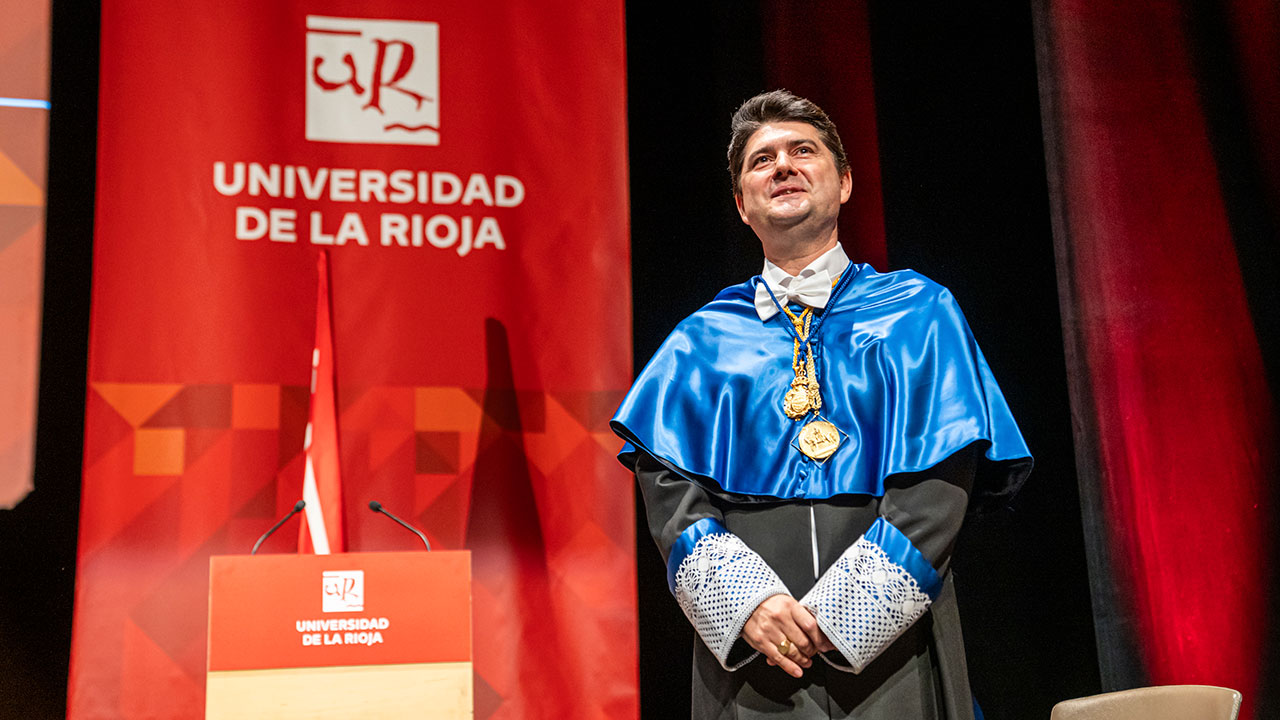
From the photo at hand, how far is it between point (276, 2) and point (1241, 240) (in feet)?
9.62

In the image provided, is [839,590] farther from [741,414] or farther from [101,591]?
[101,591]

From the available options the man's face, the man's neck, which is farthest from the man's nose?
the man's neck

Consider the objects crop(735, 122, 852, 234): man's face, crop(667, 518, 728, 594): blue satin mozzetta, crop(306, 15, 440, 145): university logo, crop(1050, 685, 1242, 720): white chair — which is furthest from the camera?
crop(306, 15, 440, 145): university logo

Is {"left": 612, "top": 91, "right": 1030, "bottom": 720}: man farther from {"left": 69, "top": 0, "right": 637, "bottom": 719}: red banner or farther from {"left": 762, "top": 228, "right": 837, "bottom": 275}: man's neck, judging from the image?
{"left": 69, "top": 0, "right": 637, "bottom": 719}: red banner

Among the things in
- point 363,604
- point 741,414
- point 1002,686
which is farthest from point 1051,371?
point 363,604

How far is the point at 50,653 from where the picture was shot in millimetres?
2939

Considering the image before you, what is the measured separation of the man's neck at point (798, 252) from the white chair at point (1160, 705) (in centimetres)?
134

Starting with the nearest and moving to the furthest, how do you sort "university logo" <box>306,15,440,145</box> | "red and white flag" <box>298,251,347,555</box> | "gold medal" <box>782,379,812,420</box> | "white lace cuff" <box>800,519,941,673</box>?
"white lace cuff" <box>800,519,941,673</box> < "gold medal" <box>782,379,812,420</box> < "red and white flag" <box>298,251,347,555</box> < "university logo" <box>306,15,440,145</box>

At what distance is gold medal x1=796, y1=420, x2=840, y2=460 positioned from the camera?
1.88m

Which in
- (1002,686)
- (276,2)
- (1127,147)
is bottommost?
(1002,686)

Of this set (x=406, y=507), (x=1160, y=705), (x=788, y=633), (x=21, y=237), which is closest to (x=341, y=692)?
(x=406, y=507)

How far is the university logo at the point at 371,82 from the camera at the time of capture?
10.8 feet

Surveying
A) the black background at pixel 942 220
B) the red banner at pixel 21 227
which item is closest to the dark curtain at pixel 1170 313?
the black background at pixel 942 220

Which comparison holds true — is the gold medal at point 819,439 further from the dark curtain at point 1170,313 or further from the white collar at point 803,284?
the dark curtain at point 1170,313
